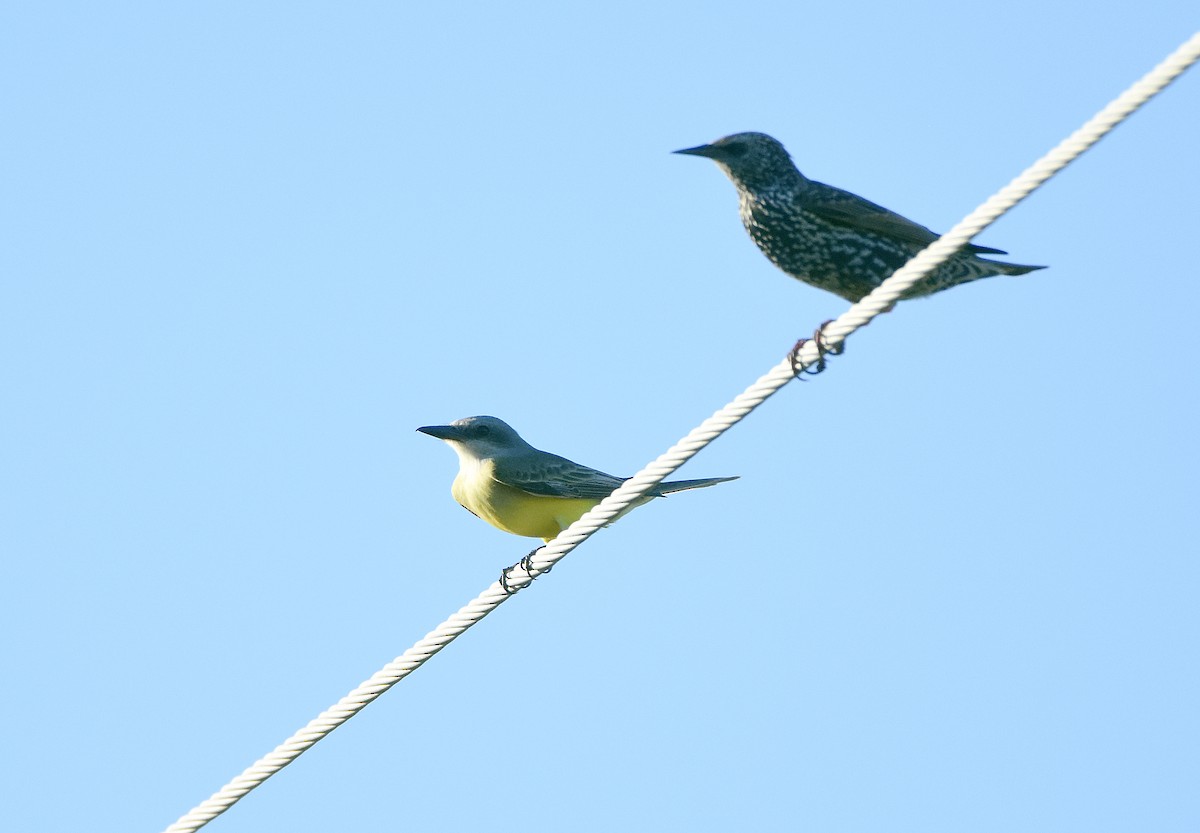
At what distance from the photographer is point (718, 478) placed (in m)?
8.71

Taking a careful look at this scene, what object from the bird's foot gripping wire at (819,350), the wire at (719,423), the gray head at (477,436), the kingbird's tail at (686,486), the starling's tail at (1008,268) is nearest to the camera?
the wire at (719,423)

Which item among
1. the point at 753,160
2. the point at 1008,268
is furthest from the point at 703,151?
the point at 1008,268

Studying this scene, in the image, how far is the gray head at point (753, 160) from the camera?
8.21 m

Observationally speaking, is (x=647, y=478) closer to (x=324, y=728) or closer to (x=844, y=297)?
(x=324, y=728)

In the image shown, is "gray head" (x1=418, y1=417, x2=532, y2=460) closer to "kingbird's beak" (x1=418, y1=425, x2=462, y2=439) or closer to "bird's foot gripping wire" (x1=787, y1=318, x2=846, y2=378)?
"kingbird's beak" (x1=418, y1=425, x2=462, y2=439)

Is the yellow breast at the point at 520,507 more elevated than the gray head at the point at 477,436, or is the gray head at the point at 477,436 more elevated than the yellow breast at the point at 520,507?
the gray head at the point at 477,436

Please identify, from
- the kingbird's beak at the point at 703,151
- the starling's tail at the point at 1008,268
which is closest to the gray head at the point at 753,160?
the kingbird's beak at the point at 703,151

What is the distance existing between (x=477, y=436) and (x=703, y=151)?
233cm

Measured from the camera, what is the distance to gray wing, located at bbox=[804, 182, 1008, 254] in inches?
309

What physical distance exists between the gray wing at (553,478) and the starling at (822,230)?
1.79 m

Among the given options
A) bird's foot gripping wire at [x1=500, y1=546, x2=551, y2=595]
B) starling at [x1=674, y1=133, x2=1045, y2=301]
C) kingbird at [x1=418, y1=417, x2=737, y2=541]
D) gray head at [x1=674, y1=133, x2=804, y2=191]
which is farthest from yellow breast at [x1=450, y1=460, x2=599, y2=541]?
gray head at [x1=674, y1=133, x2=804, y2=191]

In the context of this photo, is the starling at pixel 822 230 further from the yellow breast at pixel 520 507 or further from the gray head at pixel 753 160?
the yellow breast at pixel 520 507

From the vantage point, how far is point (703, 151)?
8.34m

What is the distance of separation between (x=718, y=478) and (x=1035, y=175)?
4.35 m
